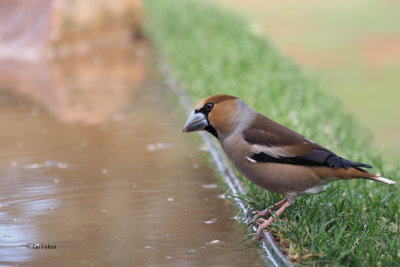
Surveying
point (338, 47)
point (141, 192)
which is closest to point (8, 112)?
point (141, 192)

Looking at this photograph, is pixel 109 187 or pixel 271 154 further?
pixel 109 187

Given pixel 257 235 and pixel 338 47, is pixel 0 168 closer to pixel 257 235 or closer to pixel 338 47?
pixel 257 235

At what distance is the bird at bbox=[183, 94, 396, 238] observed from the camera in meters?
4.38

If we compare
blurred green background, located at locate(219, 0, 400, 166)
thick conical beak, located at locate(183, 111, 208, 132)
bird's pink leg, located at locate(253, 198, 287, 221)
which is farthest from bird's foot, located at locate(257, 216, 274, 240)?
blurred green background, located at locate(219, 0, 400, 166)

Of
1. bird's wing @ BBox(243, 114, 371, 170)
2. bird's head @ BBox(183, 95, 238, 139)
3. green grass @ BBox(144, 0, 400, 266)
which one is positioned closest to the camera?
green grass @ BBox(144, 0, 400, 266)

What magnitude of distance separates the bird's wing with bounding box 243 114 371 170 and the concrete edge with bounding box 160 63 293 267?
48 cm

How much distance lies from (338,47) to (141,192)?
53.1ft

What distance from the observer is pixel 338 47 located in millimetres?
21141

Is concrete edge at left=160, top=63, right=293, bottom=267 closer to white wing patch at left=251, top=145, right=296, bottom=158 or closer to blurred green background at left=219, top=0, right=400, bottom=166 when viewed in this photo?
white wing patch at left=251, top=145, right=296, bottom=158

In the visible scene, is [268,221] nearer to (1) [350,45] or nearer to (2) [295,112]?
(2) [295,112]

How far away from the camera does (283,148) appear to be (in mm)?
4512

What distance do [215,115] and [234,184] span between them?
45.7 inches

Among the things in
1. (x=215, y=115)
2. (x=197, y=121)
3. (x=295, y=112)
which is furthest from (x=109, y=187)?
(x=295, y=112)

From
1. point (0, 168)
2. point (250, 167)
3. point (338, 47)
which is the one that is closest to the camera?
point (250, 167)
